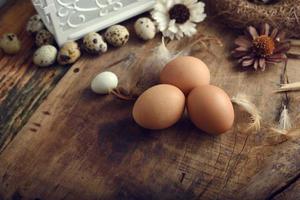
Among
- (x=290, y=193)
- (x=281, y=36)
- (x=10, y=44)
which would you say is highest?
(x=10, y=44)

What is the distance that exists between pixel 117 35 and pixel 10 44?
0.23 metres

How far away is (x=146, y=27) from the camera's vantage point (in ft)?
3.68

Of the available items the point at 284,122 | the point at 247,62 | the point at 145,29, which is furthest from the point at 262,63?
the point at 145,29

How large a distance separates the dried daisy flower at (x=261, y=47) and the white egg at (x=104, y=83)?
0.27 metres

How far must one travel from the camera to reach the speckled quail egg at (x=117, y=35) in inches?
43.6

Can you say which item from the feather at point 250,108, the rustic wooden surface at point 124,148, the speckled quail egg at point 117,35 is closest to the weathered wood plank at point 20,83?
the rustic wooden surface at point 124,148

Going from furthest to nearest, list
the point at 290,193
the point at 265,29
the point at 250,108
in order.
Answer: the point at 265,29
the point at 250,108
the point at 290,193

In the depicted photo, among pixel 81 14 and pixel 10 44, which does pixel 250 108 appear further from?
pixel 10 44

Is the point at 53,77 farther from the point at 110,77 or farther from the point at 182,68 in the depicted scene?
the point at 182,68

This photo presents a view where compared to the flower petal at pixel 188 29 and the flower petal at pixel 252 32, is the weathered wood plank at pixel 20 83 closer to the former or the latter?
the flower petal at pixel 188 29

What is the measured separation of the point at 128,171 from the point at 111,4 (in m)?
→ 0.39

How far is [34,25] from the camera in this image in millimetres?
1146

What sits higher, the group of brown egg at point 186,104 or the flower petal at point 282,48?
the group of brown egg at point 186,104

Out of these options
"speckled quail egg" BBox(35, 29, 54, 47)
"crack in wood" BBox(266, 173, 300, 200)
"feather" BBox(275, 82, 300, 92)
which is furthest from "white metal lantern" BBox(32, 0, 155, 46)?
"crack in wood" BBox(266, 173, 300, 200)
